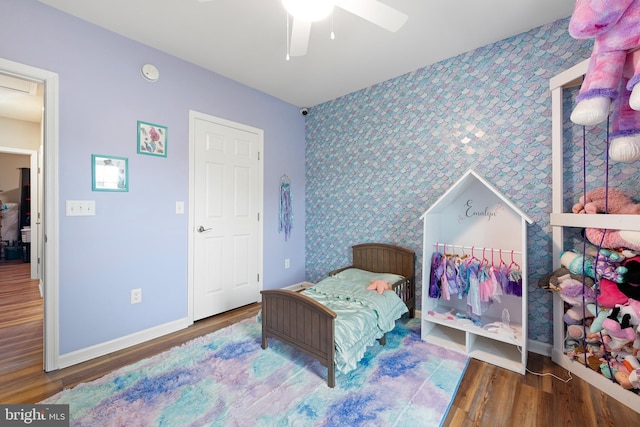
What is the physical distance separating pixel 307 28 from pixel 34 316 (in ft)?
12.8

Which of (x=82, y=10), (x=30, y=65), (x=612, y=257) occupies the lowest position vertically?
(x=612, y=257)

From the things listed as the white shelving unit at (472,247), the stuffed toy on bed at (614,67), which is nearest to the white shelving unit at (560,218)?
the white shelving unit at (472,247)

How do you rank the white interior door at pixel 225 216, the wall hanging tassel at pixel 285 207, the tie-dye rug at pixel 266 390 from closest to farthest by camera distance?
the tie-dye rug at pixel 266 390 → the white interior door at pixel 225 216 → the wall hanging tassel at pixel 285 207

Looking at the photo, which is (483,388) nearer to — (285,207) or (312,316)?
(312,316)

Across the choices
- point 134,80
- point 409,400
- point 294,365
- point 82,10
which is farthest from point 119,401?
point 82,10

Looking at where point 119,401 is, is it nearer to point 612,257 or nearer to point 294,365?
point 294,365

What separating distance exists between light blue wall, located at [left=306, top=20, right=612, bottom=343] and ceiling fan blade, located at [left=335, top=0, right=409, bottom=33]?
54.3 inches

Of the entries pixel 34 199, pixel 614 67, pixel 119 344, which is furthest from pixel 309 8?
pixel 34 199

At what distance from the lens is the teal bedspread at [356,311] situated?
72.9 inches

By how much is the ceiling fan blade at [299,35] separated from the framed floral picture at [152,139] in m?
1.49

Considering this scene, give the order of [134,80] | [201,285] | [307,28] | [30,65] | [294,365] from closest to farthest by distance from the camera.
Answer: [307,28] → [30,65] → [294,365] → [134,80] → [201,285]

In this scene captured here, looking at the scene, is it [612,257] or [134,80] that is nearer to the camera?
[612,257]

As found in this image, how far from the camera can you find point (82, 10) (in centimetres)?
203

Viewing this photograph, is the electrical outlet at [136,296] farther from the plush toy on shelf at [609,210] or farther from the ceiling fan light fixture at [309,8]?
the plush toy on shelf at [609,210]
